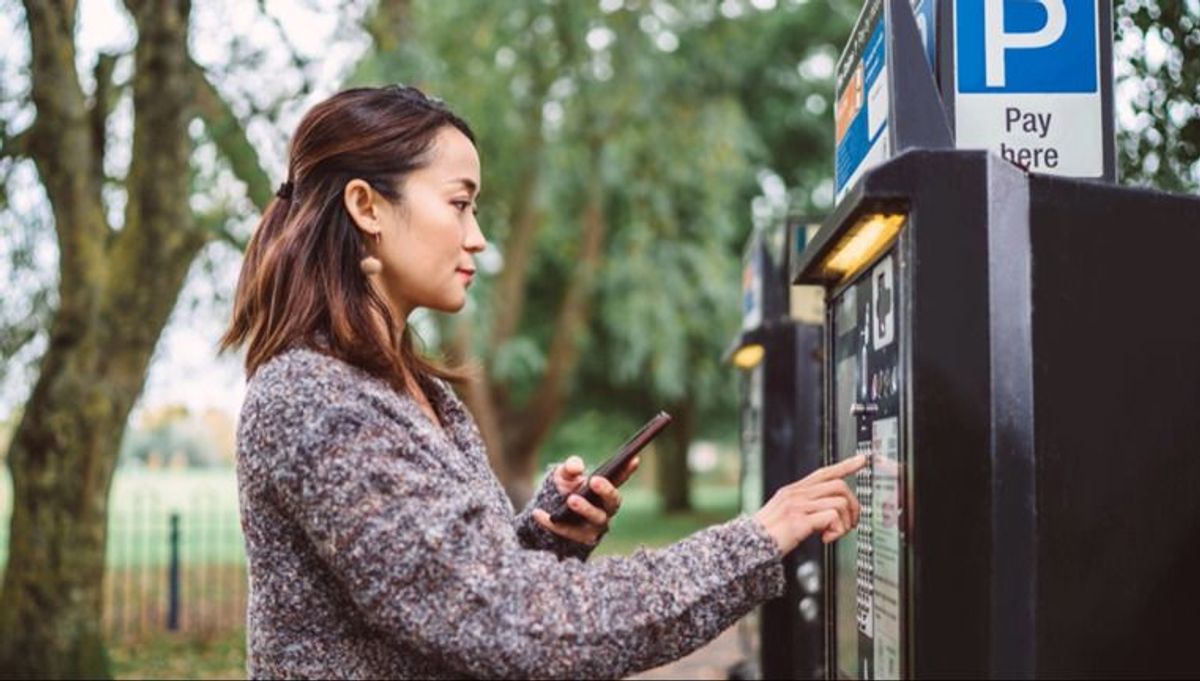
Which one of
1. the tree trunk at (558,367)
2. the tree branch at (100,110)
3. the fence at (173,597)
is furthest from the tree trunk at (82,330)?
the tree trunk at (558,367)

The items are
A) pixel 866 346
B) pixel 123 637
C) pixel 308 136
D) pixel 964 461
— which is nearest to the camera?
pixel 964 461

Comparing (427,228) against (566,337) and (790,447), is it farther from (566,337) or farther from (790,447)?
(566,337)

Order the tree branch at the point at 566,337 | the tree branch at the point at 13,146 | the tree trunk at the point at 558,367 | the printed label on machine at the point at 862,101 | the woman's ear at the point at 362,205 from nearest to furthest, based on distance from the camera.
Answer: the woman's ear at the point at 362,205 < the printed label on machine at the point at 862,101 < the tree branch at the point at 13,146 < the tree branch at the point at 566,337 < the tree trunk at the point at 558,367

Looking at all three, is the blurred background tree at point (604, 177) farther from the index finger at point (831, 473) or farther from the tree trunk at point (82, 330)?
the index finger at point (831, 473)

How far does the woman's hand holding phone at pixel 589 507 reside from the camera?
234 cm

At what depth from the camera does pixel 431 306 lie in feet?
7.12

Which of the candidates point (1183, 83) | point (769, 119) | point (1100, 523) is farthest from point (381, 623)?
point (769, 119)

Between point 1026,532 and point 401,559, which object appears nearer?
point 401,559

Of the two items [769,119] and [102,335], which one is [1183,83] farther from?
[769,119]

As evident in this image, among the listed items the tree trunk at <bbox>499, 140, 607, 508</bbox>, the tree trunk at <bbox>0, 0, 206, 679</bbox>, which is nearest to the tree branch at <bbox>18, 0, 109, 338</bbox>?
the tree trunk at <bbox>0, 0, 206, 679</bbox>

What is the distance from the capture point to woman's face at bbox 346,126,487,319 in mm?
2102

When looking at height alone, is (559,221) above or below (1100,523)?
above

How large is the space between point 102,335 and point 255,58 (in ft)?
6.67

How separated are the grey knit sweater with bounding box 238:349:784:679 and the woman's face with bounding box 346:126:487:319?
213 mm
